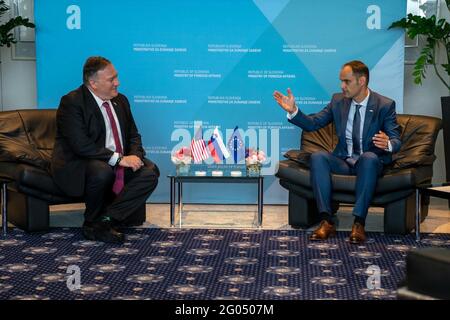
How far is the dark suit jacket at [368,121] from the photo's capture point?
5.59 meters

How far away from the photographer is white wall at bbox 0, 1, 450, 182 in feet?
23.5

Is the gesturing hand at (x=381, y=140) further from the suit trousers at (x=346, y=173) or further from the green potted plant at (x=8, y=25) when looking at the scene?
the green potted plant at (x=8, y=25)

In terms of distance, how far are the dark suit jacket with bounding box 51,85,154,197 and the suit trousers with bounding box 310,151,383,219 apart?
151 centimetres

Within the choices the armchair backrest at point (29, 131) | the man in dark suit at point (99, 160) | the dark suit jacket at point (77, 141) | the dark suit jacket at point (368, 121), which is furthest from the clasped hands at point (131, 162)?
the dark suit jacket at point (368, 121)

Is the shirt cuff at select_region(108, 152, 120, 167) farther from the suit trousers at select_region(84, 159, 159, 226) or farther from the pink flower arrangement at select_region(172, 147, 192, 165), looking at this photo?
the pink flower arrangement at select_region(172, 147, 192, 165)

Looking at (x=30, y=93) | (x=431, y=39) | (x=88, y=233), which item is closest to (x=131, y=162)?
(x=88, y=233)

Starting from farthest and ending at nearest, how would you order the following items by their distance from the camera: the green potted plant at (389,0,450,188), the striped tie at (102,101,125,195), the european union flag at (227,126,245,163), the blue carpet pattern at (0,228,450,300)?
the green potted plant at (389,0,450,188)
the european union flag at (227,126,245,163)
the striped tie at (102,101,125,195)
the blue carpet pattern at (0,228,450,300)

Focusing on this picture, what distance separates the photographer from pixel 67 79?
22.4 feet

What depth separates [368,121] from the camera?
18.6 feet

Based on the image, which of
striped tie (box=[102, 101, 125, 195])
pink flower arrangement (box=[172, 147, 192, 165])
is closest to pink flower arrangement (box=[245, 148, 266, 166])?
pink flower arrangement (box=[172, 147, 192, 165])

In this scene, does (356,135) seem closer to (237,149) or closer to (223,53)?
(237,149)

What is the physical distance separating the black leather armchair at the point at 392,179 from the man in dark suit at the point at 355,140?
0.11m

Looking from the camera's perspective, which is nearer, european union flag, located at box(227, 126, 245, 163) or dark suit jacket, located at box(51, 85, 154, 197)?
dark suit jacket, located at box(51, 85, 154, 197)
